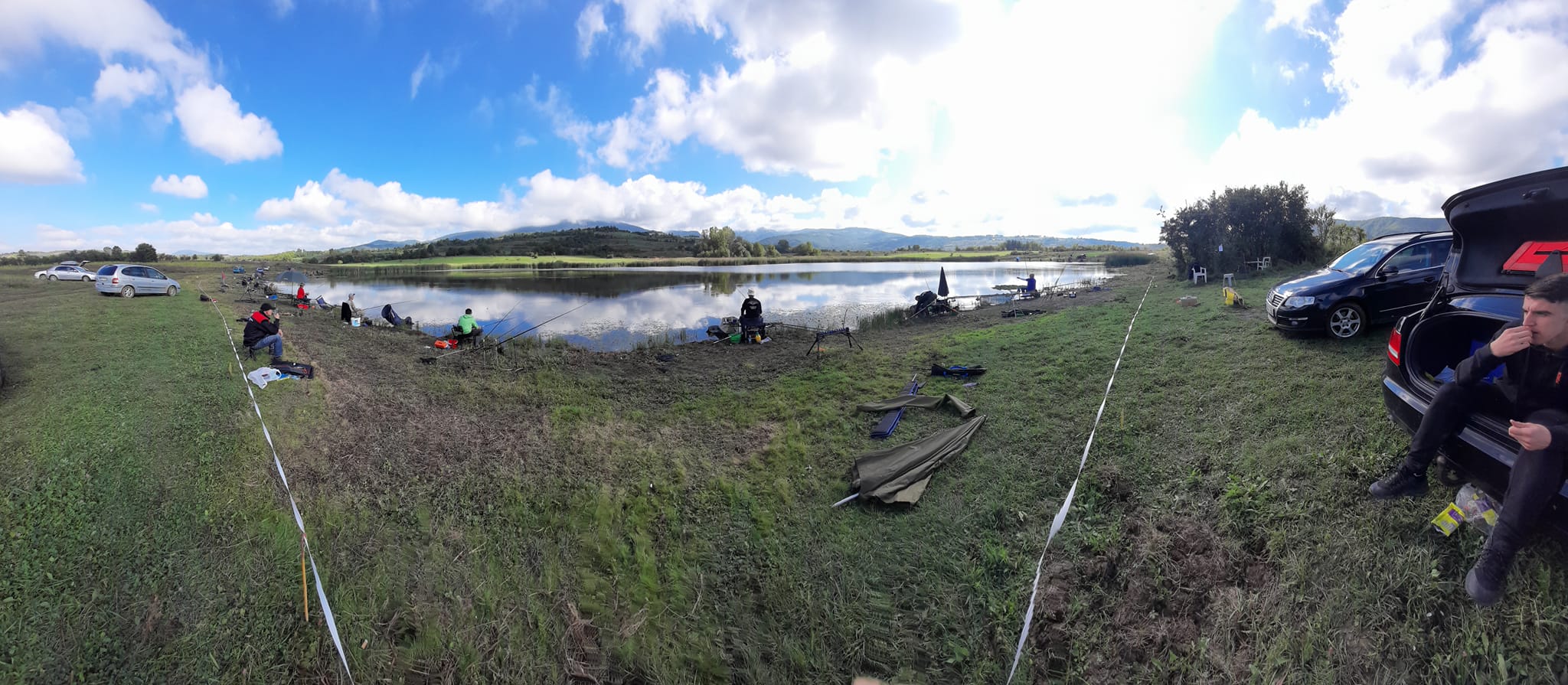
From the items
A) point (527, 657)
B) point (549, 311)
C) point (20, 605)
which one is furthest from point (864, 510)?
point (549, 311)

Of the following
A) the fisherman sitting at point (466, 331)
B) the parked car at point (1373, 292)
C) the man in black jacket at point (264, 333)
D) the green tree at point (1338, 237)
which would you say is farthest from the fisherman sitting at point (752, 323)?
the green tree at point (1338, 237)

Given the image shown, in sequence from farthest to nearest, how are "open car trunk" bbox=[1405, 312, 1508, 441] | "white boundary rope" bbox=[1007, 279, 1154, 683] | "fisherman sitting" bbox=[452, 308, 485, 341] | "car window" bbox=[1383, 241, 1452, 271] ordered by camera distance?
"fisherman sitting" bbox=[452, 308, 485, 341]
"car window" bbox=[1383, 241, 1452, 271]
"open car trunk" bbox=[1405, 312, 1508, 441]
"white boundary rope" bbox=[1007, 279, 1154, 683]

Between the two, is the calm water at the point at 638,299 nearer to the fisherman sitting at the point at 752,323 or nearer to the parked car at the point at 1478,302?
the fisherman sitting at the point at 752,323

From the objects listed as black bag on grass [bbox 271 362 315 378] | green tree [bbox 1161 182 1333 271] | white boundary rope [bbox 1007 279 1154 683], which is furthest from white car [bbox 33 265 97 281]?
green tree [bbox 1161 182 1333 271]

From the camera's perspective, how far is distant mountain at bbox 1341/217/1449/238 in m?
8.94

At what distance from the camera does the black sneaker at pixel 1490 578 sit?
8.14 ft

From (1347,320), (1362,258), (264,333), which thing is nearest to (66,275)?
(264,333)

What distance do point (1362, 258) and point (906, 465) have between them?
9015mm

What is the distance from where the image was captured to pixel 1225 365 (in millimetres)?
7551

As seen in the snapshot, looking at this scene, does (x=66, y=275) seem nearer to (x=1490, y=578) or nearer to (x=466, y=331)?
(x=466, y=331)

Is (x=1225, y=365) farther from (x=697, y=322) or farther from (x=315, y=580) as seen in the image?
(x=697, y=322)

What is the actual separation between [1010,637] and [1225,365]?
6.54m

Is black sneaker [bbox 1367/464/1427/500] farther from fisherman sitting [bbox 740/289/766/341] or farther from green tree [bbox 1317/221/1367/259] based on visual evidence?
green tree [bbox 1317/221/1367/259]

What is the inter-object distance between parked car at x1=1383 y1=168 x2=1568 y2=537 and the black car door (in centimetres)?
485
